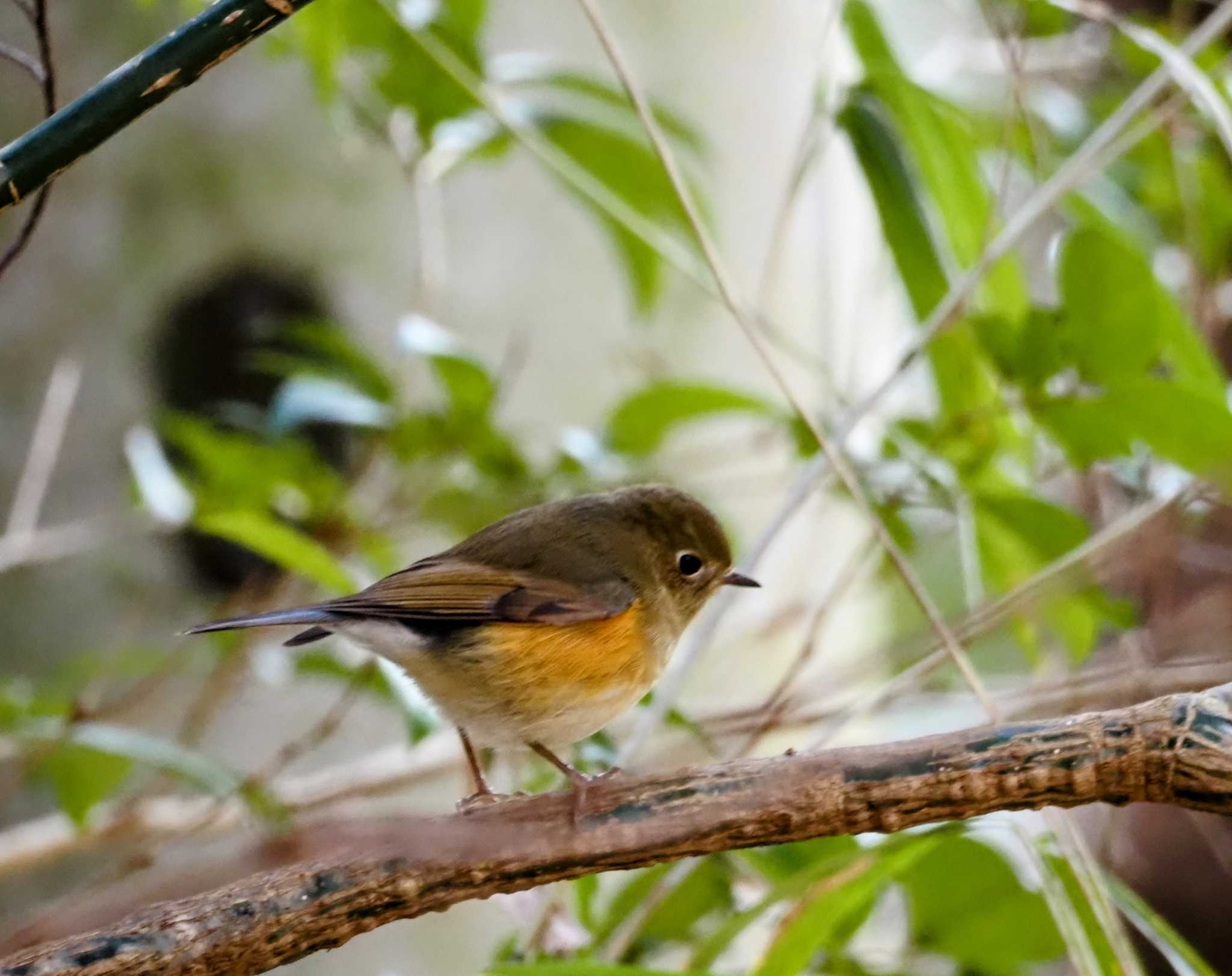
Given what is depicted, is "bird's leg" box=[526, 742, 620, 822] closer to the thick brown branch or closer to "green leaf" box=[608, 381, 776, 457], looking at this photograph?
the thick brown branch

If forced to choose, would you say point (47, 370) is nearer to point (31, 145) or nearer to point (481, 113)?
point (481, 113)

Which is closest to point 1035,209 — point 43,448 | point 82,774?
point 82,774

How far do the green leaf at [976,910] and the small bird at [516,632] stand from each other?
388 mm

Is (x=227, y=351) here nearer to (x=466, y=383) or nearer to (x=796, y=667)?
(x=466, y=383)

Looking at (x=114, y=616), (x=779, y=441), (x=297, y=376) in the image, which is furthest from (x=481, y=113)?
(x=114, y=616)

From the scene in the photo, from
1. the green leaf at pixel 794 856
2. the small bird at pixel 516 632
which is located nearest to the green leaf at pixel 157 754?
the small bird at pixel 516 632

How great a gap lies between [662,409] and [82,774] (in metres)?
0.93

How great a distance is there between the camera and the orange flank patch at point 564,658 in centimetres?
125

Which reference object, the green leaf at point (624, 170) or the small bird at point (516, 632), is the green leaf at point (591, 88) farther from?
the small bird at point (516, 632)

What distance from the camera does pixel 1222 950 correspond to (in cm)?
266

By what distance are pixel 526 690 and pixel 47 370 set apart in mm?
A: 1338

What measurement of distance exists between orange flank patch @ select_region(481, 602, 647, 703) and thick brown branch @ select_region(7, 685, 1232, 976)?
407 millimetres

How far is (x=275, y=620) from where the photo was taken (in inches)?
44.3

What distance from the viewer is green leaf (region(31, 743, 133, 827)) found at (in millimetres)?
1529
